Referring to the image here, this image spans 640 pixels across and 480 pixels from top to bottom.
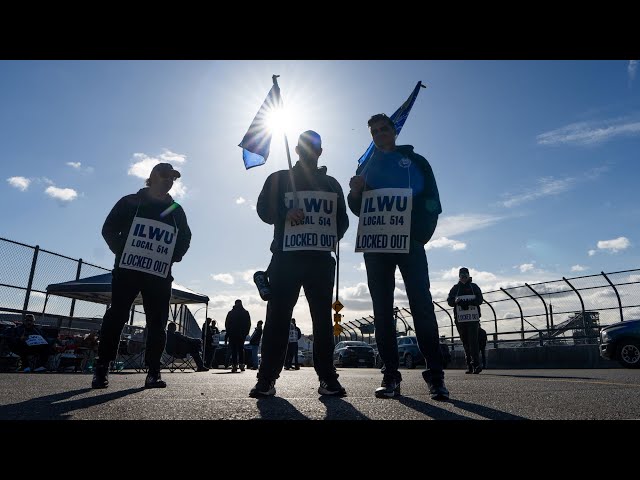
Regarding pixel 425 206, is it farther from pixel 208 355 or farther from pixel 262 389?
pixel 208 355

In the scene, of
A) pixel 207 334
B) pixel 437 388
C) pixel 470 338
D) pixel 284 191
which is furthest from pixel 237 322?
pixel 437 388

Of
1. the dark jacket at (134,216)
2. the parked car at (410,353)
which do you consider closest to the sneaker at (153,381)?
the dark jacket at (134,216)

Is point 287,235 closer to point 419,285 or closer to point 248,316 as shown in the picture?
point 419,285

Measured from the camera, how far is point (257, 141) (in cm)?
521

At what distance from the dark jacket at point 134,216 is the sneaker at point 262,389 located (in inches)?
74.9

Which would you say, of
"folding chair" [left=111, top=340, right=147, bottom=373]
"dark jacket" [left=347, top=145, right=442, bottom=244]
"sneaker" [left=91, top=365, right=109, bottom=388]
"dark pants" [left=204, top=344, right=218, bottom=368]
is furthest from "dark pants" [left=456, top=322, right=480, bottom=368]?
"dark pants" [left=204, top=344, right=218, bottom=368]

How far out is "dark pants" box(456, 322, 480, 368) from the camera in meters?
9.21

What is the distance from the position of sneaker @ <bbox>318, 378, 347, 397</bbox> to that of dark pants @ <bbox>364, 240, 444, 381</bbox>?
34 centimetres

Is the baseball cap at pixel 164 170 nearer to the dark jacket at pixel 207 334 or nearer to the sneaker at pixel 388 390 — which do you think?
the sneaker at pixel 388 390

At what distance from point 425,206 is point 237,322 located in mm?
10399

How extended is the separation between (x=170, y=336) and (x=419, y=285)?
8351 millimetres

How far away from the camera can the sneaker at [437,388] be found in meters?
3.04

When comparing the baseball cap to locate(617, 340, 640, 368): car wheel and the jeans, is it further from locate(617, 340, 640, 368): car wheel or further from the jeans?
the jeans

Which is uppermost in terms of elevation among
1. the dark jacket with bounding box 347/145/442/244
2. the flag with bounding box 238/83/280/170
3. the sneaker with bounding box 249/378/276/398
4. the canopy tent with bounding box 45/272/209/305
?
the flag with bounding box 238/83/280/170
